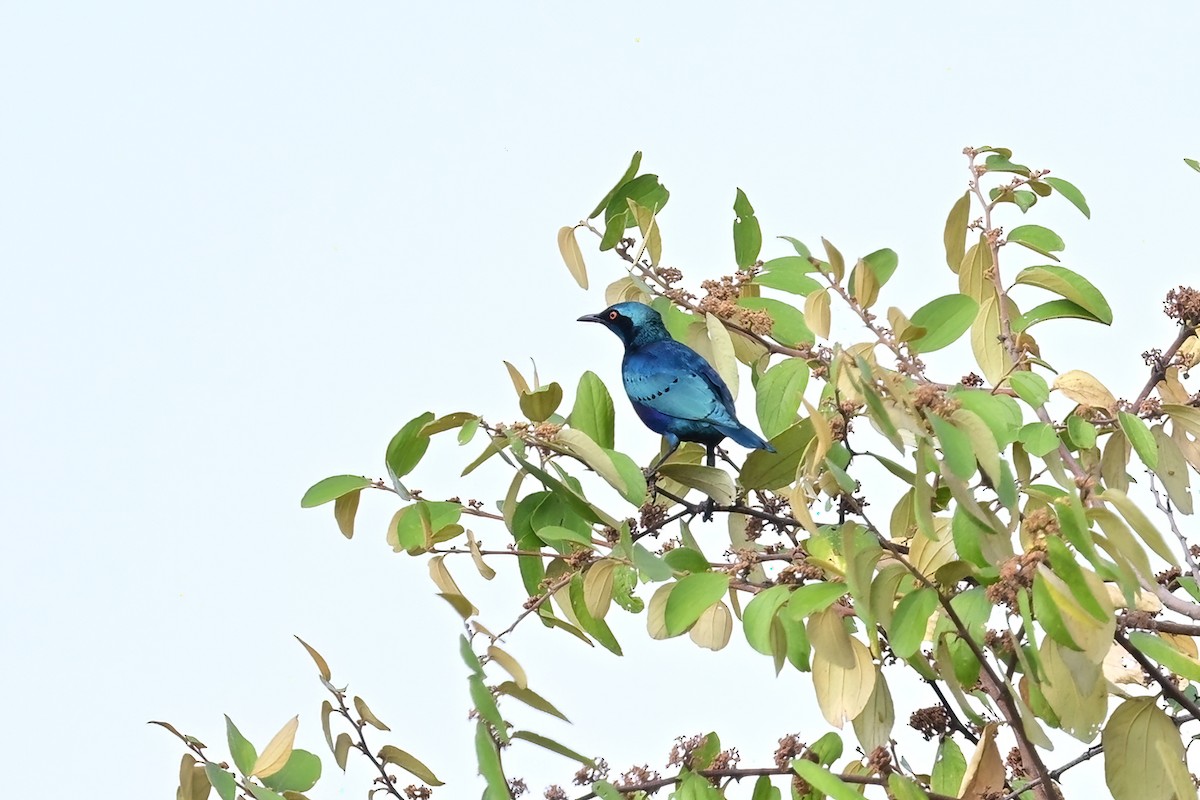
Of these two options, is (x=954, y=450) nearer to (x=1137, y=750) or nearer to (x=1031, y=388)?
(x=1031, y=388)

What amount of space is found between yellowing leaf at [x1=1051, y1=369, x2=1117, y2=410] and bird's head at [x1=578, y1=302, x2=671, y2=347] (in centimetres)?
98

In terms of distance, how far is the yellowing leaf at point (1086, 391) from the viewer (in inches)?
82.0

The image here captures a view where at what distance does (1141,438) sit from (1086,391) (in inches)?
5.7

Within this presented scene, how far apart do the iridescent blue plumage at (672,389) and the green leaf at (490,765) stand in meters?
0.74

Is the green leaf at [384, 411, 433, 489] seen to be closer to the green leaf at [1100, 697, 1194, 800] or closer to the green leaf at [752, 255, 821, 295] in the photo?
the green leaf at [752, 255, 821, 295]

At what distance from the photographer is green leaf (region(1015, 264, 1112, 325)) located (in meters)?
2.13

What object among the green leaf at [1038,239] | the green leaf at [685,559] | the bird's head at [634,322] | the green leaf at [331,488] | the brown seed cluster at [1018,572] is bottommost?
the brown seed cluster at [1018,572]

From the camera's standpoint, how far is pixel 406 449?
199 cm

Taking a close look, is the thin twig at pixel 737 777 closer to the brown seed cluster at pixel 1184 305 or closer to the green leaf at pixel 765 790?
the green leaf at pixel 765 790

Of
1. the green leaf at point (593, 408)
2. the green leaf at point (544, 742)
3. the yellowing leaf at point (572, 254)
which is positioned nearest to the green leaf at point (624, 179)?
the yellowing leaf at point (572, 254)

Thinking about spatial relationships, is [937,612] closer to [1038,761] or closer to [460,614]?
[1038,761]

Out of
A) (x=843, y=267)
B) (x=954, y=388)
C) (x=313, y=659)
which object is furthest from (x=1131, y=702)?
(x=313, y=659)

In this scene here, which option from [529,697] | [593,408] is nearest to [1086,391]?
[593,408]

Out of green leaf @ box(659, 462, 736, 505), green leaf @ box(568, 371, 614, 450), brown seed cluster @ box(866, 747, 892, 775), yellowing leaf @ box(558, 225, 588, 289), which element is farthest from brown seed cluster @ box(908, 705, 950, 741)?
yellowing leaf @ box(558, 225, 588, 289)
